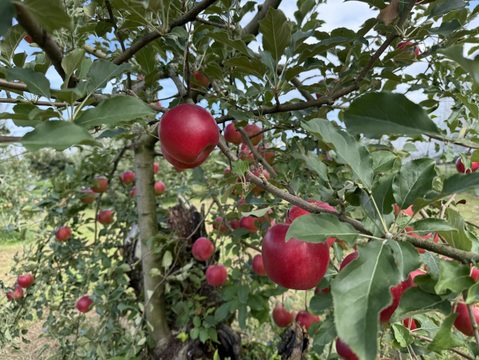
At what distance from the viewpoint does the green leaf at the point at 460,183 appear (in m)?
0.36

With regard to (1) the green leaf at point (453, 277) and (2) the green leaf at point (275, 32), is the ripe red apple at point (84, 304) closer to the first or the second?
(2) the green leaf at point (275, 32)

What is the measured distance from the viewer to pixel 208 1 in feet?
1.90

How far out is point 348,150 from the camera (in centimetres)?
47

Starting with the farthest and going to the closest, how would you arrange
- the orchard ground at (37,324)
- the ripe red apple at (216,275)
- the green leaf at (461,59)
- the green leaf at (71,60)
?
the orchard ground at (37,324) < the ripe red apple at (216,275) < the green leaf at (71,60) < the green leaf at (461,59)

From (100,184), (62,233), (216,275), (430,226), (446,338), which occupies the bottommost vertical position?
(62,233)

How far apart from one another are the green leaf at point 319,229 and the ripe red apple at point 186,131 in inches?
16.0

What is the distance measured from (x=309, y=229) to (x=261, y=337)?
227 centimetres

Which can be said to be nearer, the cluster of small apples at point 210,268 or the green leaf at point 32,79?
the green leaf at point 32,79

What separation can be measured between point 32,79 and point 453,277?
23.9 inches

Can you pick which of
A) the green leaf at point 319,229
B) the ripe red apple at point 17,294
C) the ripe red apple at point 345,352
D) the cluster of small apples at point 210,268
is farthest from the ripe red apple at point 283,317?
the green leaf at point 319,229

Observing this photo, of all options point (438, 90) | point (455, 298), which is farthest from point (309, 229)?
point (438, 90)

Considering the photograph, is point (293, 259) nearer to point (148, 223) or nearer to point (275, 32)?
point (275, 32)

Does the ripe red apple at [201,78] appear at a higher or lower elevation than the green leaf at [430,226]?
lower

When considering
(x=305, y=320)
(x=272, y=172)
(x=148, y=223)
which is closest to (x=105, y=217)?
(x=148, y=223)
